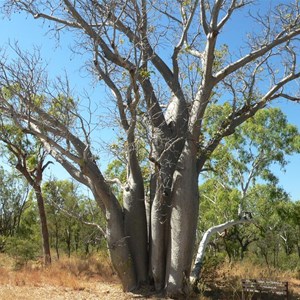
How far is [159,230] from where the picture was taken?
876 centimetres

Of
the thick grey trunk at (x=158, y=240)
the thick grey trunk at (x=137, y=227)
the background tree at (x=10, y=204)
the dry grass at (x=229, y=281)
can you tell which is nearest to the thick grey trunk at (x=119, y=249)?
the thick grey trunk at (x=137, y=227)

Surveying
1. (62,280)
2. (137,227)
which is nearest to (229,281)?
(137,227)

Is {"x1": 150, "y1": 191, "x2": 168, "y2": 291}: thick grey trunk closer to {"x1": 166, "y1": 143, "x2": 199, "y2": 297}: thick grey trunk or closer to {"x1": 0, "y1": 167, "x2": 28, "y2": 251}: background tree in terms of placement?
{"x1": 166, "y1": 143, "x2": 199, "y2": 297}: thick grey trunk

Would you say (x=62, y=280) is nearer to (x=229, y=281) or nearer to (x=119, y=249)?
(x=119, y=249)

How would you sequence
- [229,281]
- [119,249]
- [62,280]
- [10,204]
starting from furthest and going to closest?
[10,204] < [229,281] < [62,280] < [119,249]

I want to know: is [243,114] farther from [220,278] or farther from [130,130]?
[220,278]

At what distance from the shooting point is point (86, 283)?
977 cm

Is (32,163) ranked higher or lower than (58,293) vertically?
higher

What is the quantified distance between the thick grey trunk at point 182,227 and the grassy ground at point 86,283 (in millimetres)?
544

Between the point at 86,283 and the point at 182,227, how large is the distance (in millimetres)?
2896

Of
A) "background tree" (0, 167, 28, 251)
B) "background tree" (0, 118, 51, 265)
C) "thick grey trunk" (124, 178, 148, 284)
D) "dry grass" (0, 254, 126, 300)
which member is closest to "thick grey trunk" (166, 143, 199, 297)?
"thick grey trunk" (124, 178, 148, 284)

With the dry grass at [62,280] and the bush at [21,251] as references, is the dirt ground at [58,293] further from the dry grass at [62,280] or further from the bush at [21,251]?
the bush at [21,251]

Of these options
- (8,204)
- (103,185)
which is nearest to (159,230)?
(103,185)

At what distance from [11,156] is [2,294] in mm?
9267
